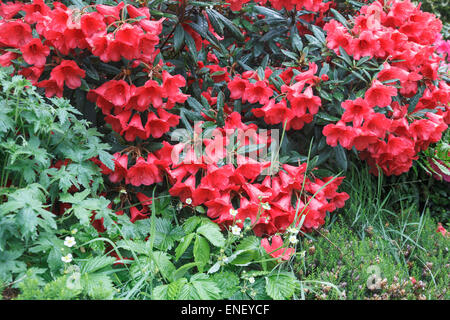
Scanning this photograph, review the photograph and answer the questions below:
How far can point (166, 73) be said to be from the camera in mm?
2027

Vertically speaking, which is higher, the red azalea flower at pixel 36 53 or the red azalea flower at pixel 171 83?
the red azalea flower at pixel 36 53

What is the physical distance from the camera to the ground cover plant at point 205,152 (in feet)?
5.72

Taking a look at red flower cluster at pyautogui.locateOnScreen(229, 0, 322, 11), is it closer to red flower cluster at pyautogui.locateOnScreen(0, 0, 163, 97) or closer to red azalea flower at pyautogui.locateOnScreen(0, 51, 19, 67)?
red flower cluster at pyautogui.locateOnScreen(0, 0, 163, 97)

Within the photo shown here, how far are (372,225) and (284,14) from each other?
135 cm

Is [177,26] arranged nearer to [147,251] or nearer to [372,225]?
[147,251]

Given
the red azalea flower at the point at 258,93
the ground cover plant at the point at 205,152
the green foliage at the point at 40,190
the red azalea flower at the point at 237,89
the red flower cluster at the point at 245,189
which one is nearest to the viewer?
the green foliage at the point at 40,190

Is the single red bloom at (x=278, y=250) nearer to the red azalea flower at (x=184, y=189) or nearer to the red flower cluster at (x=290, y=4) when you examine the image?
the red azalea flower at (x=184, y=189)

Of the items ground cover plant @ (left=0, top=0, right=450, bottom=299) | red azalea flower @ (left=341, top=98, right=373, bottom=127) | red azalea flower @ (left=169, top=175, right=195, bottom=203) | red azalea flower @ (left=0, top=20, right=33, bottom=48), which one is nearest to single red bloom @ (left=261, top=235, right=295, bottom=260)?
ground cover plant @ (left=0, top=0, right=450, bottom=299)

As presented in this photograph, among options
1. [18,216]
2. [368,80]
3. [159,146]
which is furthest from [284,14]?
[18,216]

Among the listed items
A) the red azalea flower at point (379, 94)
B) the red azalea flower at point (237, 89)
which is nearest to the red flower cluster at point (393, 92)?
the red azalea flower at point (379, 94)

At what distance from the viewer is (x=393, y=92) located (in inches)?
82.0

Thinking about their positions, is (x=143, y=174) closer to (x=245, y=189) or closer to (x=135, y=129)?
(x=135, y=129)

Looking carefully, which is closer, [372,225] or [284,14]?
[372,225]
